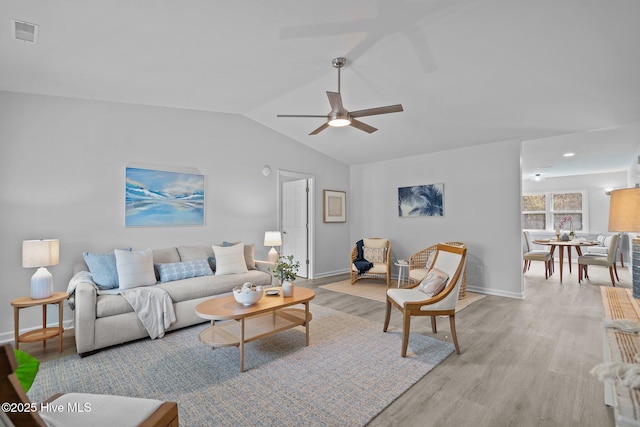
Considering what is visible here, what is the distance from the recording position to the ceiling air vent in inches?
84.6

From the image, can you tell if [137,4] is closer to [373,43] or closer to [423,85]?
[373,43]

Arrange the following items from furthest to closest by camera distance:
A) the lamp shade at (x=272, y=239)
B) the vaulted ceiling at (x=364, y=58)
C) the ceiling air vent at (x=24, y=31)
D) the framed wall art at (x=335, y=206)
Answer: the framed wall art at (x=335, y=206) < the lamp shade at (x=272, y=239) < the vaulted ceiling at (x=364, y=58) < the ceiling air vent at (x=24, y=31)

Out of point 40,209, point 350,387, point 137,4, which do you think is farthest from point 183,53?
point 350,387

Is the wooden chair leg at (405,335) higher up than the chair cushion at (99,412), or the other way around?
the chair cushion at (99,412)

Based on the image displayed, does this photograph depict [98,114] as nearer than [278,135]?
Yes

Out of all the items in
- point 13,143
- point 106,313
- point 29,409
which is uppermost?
point 13,143

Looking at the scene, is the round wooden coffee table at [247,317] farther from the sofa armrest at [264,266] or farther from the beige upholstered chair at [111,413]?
the sofa armrest at [264,266]

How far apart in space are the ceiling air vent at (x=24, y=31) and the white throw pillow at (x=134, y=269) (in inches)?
82.4

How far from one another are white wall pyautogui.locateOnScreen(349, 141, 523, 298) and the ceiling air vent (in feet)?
17.6

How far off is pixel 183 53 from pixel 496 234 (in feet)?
16.0

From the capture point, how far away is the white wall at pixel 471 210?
4711 millimetres

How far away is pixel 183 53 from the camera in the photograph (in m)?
2.78

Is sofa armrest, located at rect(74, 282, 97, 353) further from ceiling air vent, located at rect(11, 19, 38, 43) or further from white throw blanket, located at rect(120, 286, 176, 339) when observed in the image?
ceiling air vent, located at rect(11, 19, 38, 43)

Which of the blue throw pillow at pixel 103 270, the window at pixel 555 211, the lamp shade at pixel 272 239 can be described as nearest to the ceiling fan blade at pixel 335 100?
the lamp shade at pixel 272 239
